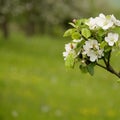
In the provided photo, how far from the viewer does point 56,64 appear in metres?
23.9

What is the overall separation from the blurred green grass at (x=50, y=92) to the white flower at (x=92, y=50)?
22.0 ft

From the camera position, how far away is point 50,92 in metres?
15.9

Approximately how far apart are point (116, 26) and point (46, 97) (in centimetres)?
1004

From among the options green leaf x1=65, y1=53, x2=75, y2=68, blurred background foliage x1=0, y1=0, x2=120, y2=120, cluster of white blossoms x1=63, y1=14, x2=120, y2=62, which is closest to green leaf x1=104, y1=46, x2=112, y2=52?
cluster of white blossoms x1=63, y1=14, x2=120, y2=62

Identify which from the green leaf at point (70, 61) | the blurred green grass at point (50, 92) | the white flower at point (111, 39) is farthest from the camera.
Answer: the blurred green grass at point (50, 92)

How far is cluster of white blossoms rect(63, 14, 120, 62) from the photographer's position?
15.8 feet

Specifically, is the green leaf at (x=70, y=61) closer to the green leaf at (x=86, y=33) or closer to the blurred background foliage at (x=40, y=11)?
the green leaf at (x=86, y=33)

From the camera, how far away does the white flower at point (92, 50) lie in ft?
15.9

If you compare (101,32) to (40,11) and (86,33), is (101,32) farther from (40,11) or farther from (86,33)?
(40,11)

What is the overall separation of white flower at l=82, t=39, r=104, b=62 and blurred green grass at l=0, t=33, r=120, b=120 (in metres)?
6.72

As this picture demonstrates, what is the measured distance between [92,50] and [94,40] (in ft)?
0.29

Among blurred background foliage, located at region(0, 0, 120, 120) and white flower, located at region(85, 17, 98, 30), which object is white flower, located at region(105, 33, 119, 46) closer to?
white flower, located at region(85, 17, 98, 30)

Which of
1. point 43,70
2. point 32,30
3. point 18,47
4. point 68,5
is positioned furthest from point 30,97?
point 32,30

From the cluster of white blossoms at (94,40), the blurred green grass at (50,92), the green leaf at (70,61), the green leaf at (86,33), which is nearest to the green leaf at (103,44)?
the cluster of white blossoms at (94,40)
